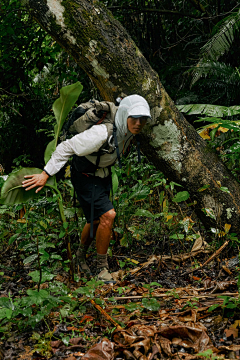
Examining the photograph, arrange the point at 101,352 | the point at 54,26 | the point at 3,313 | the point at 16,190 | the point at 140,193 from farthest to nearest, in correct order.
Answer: the point at 140,193, the point at 54,26, the point at 16,190, the point at 3,313, the point at 101,352

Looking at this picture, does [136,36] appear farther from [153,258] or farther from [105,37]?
[153,258]

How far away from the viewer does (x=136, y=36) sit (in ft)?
23.7

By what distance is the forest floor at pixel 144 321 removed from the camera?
2021 mm

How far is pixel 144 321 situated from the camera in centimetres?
239

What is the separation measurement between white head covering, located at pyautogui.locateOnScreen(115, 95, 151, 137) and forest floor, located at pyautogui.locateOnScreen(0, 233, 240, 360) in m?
1.35

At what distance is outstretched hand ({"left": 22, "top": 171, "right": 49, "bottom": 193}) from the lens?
2801mm

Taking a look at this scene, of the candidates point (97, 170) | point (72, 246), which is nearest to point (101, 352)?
point (97, 170)

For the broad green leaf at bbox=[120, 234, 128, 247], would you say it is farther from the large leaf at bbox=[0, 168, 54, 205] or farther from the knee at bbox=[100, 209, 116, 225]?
the large leaf at bbox=[0, 168, 54, 205]

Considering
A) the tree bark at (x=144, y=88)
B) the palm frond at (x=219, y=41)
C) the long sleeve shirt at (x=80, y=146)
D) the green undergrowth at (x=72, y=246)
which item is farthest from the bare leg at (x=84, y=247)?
the palm frond at (x=219, y=41)

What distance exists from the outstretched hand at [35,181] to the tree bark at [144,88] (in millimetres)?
1110

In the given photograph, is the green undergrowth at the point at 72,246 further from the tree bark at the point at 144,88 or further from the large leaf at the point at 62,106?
the large leaf at the point at 62,106

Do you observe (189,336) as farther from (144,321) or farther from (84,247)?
(84,247)


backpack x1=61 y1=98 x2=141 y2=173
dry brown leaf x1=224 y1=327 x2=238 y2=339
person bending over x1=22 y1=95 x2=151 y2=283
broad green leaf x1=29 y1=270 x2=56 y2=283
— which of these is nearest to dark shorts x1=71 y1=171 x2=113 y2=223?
person bending over x1=22 y1=95 x2=151 y2=283

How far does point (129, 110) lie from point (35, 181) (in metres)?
1.00
